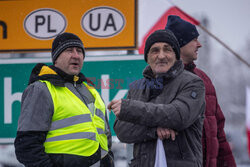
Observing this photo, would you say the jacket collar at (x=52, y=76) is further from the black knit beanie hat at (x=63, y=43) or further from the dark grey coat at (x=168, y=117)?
the dark grey coat at (x=168, y=117)

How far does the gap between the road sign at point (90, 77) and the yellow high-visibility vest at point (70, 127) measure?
2.89 feet

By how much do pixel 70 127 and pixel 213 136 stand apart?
882 millimetres

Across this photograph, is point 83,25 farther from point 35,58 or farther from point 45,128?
point 45,128

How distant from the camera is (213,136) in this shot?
1771mm

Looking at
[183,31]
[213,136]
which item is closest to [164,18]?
[183,31]

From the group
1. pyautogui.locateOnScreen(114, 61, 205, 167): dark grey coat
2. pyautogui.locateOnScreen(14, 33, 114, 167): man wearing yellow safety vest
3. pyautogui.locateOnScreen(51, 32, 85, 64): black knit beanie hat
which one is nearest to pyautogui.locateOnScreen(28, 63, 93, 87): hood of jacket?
pyautogui.locateOnScreen(14, 33, 114, 167): man wearing yellow safety vest

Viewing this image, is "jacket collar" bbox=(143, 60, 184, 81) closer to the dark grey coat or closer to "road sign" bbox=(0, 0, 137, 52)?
the dark grey coat

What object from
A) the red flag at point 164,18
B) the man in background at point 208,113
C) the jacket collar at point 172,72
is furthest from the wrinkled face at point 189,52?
the red flag at point 164,18

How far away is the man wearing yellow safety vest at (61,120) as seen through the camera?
1.51m

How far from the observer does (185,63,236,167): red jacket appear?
172 cm

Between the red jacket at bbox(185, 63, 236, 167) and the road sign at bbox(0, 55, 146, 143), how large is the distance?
83 cm

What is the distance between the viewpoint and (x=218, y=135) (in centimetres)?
188

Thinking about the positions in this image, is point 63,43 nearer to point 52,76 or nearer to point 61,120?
point 52,76

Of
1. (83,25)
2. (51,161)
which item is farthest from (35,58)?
(51,161)
